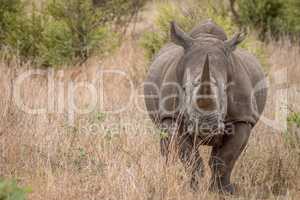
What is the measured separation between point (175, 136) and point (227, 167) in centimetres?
60

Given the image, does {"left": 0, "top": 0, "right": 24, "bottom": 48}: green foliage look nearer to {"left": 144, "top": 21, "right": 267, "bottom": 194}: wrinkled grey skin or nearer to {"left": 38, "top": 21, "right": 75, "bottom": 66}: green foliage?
{"left": 38, "top": 21, "right": 75, "bottom": 66}: green foliage

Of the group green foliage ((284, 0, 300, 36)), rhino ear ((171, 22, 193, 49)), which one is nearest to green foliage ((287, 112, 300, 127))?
rhino ear ((171, 22, 193, 49))

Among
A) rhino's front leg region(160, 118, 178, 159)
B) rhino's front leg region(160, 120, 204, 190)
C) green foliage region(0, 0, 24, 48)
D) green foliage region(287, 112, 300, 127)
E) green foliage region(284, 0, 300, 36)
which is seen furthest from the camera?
green foliage region(284, 0, 300, 36)

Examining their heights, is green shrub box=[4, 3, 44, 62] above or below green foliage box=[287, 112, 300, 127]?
above

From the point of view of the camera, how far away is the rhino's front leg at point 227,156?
558cm

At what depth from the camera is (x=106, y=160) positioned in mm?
5457

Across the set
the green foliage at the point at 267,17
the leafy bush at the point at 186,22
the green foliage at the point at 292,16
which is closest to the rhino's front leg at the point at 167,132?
the leafy bush at the point at 186,22

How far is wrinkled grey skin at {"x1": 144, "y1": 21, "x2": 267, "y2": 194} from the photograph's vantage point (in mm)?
4789

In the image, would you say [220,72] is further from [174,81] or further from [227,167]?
[227,167]

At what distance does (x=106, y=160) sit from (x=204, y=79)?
126 centimetres

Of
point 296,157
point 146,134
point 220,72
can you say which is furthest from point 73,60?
point 220,72

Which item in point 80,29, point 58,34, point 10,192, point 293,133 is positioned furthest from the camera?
point 80,29

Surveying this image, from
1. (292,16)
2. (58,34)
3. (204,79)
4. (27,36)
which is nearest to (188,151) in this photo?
(204,79)

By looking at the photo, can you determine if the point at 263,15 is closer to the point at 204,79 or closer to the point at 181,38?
the point at 181,38
